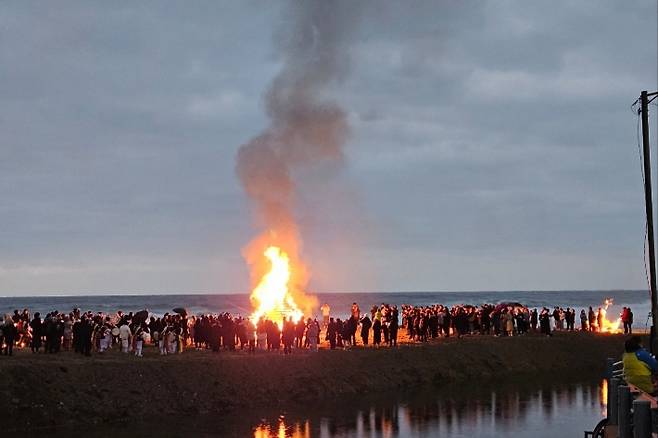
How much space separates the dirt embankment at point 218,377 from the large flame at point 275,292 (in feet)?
21.5

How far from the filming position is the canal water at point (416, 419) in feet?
88.3

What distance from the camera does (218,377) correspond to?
1296 inches

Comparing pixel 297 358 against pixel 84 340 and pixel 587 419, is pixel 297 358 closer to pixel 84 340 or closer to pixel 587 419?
pixel 84 340

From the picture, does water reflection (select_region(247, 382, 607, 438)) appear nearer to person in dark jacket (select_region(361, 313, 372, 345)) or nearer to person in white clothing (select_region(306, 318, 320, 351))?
person in white clothing (select_region(306, 318, 320, 351))

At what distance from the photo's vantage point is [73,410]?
28469mm

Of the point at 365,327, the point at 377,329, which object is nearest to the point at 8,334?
the point at 365,327

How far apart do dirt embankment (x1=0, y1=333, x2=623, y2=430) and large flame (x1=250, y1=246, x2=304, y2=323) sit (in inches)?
258

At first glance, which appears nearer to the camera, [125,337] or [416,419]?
[416,419]

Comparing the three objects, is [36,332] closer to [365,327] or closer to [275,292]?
[275,292]

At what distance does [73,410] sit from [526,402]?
18988mm

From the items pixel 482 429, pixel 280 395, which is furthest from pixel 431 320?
pixel 482 429

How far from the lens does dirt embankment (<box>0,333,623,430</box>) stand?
2850 centimetres

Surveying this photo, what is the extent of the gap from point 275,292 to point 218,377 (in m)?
14.4

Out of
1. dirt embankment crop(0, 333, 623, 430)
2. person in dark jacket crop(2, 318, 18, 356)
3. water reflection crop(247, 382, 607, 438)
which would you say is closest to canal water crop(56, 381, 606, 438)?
water reflection crop(247, 382, 607, 438)
